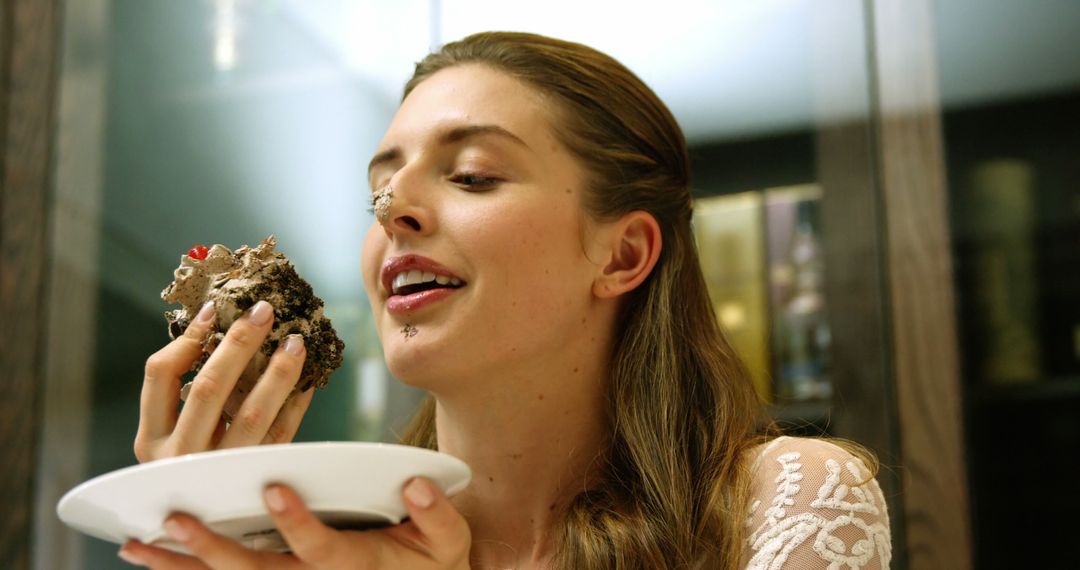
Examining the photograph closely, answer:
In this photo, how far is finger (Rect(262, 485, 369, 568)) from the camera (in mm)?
783

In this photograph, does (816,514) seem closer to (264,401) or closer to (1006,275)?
(264,401)

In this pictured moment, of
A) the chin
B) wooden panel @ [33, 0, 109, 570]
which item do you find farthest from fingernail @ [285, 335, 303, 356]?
wooden panel @ [33, 0, 109, 570]

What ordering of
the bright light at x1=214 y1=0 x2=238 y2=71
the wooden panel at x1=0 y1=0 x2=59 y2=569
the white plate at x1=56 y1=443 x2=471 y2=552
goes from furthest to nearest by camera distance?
the bright light at x1=214 y1=0 x2=238 y2=71 → the wooden panel at x1=0 y1=0 x2=59 y2=569 → the white plate at x1=56 y1=443 x2=471 y2=552

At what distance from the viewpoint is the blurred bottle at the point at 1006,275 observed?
1765mm

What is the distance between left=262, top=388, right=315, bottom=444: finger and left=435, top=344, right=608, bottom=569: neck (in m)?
0.21

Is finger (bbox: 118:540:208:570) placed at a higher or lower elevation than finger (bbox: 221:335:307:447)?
lower

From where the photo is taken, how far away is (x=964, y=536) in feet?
5.74

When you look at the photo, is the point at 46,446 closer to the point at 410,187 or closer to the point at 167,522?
the point at 410,187

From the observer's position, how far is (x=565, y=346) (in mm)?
1332

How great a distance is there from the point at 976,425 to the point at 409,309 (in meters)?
1.08

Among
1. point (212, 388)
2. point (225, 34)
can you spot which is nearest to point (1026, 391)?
point (212, 388)

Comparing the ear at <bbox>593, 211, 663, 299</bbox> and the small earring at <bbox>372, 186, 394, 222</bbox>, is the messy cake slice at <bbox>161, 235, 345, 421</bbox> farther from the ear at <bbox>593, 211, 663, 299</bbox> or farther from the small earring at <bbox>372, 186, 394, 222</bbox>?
the ear at <bbox>593, 211, 663, 299</bbox>

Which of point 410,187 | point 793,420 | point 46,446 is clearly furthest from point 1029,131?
point 46,446

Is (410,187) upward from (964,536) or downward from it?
upward
